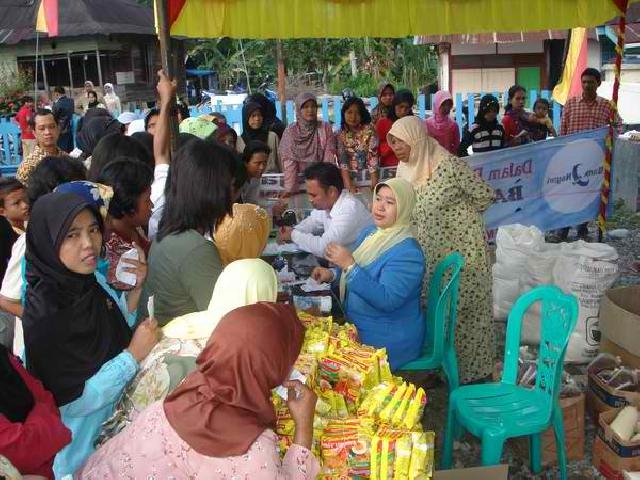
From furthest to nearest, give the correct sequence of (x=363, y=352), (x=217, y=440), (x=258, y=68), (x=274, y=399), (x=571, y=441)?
(x=258, y=68), (x=571, y=441), (x=363, y=352), (x=274, y=399), (x=217, y=440)

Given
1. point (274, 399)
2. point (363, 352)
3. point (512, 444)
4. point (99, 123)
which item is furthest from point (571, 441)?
point (99, 123)

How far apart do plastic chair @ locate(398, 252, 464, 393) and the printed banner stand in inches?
108

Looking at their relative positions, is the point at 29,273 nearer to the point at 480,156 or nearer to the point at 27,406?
the point at 27,406

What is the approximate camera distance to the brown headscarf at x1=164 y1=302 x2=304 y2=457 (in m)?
1.66

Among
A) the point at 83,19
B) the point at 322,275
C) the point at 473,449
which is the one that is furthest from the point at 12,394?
the point at 83,19

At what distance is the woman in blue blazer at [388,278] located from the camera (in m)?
3.10

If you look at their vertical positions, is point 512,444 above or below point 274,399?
below

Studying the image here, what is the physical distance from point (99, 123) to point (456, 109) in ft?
25.4

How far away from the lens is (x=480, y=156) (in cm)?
626

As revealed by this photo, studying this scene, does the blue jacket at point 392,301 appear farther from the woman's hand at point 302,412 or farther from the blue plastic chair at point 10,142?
the blue plastic chair at point 10,142

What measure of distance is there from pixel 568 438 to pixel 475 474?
4.01 ft

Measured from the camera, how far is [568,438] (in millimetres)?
3363

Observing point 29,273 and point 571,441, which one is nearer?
point 29,273

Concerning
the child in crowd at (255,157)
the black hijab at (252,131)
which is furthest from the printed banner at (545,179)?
the child in crowd at (255,157)
